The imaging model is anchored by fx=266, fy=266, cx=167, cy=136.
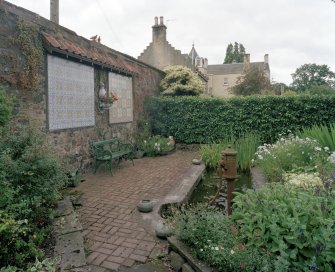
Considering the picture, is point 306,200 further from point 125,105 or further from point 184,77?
point 184,77

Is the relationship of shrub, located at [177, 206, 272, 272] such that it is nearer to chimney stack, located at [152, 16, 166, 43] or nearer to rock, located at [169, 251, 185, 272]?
rock, located at [169, 251, 185, 272]

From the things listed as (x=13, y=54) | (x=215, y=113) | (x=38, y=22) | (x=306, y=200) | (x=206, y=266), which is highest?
(x=38, y=22)

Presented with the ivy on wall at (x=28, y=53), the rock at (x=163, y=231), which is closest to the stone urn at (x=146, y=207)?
the rock at (x=163, y=231)

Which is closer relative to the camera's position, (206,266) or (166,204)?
(206,266)

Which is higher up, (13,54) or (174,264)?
(13,54)

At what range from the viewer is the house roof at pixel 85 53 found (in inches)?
227

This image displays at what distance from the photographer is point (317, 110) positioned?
31.2 ft

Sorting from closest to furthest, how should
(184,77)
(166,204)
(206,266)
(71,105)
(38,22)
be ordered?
1. (206,266)
2. (166,204)
3. (38,22)
4. (71,105)
5. (184,77)

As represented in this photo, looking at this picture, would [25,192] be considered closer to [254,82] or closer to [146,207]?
[146,207]

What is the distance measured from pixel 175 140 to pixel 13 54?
303 inches

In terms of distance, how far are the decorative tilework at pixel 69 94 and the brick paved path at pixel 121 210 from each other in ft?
5.05

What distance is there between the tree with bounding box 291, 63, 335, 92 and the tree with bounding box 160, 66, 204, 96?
144 feet

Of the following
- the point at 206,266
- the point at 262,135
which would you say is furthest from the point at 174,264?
the point at 262,135

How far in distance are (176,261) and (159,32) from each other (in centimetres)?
1827
